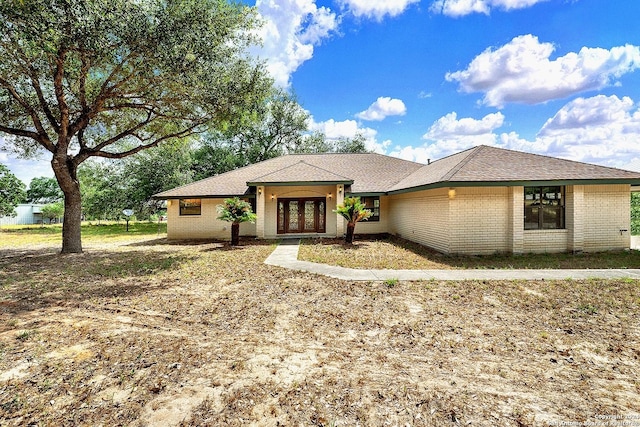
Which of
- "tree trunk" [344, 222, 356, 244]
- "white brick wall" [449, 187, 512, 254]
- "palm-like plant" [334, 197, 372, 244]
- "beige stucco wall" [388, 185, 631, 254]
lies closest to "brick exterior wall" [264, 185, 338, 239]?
"tree trunk" [344, 222, 356, 244]

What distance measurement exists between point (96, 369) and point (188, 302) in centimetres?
260

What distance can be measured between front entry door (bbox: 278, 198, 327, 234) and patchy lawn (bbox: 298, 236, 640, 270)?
4.38m

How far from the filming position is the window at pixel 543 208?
10922mm

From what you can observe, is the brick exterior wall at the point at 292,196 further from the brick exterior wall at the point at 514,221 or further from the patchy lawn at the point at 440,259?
the brick exterior wall at the point at 514,221

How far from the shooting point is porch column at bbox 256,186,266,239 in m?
15.3

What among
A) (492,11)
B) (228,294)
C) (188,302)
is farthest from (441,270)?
(492,11)

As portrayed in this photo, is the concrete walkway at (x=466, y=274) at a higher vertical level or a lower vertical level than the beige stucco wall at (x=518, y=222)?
lower

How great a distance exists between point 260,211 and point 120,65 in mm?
8374

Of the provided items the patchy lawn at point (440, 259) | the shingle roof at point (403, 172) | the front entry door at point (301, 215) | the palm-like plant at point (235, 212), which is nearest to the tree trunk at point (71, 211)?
the shingle roof at point (403, 172)

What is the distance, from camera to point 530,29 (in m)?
12.5

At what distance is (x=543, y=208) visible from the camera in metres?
11.0

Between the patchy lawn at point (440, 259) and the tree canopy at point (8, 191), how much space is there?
26579 mm

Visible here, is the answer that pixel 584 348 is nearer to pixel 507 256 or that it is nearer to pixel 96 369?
pixel 96 369

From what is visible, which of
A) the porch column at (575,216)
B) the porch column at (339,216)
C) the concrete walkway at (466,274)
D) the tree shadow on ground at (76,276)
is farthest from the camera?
the porch column at (339,216)
